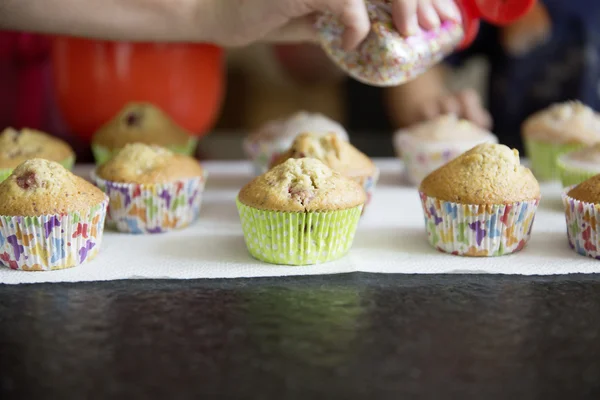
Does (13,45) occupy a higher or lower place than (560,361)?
higher

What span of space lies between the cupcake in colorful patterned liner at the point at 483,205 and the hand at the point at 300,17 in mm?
290

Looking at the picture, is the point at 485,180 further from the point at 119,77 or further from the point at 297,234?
the point at 119,77

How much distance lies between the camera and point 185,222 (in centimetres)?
176

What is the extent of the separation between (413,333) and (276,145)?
3.35 ft

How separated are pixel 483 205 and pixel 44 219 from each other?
31.2 inches

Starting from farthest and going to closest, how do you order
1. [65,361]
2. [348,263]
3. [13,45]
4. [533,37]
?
[533,37] → [13,45] → [348,263] → [65,361]

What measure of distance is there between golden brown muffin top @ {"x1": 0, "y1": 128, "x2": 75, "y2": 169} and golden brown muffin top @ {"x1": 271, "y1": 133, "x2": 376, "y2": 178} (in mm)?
544

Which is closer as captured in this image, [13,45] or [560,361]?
[560,361]

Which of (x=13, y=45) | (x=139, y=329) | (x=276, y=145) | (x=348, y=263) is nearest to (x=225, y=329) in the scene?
(x=139, y=329)

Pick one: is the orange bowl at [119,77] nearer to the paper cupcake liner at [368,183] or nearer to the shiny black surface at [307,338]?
the paper cupcake liner at [368,183]

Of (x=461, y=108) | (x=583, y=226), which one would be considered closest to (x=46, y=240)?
(x=583, y=226)

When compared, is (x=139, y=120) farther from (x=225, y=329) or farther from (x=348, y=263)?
(x=225, y=329)

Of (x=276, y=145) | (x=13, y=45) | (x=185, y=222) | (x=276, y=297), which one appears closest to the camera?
(x=276, y=297)

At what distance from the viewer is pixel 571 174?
189cm
